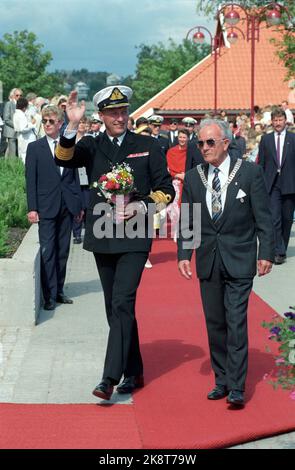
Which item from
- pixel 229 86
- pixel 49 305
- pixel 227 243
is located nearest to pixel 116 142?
pixel 227 243

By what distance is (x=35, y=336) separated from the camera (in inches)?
383

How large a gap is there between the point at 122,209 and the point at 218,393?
1475 millimetres

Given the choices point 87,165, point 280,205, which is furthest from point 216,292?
point 280,205

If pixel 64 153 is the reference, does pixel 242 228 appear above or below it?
below

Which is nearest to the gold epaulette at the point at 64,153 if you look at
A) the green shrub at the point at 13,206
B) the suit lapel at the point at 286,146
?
the green shrub at the point at 13,206

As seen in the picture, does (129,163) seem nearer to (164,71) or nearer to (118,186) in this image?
(118,186)

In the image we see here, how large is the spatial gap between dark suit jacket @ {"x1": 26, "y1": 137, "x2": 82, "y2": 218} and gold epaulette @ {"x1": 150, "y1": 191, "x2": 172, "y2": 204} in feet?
12.2

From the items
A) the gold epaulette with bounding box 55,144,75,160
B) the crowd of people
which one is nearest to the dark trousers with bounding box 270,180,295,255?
the crowd of people

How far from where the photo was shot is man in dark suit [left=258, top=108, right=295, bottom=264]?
14.7 m

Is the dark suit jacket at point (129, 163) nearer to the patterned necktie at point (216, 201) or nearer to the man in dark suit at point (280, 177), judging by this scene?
the patterned necktie at point (216, 201)

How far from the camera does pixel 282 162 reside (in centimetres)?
1495

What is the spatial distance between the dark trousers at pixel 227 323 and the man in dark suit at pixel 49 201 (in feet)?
12.3

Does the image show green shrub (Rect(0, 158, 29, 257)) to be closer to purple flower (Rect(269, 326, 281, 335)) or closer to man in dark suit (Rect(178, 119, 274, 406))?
man in dark suit (Rect(178, 119, 274, 406))

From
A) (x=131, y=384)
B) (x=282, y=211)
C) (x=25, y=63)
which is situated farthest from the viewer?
(x=25, y=63)
